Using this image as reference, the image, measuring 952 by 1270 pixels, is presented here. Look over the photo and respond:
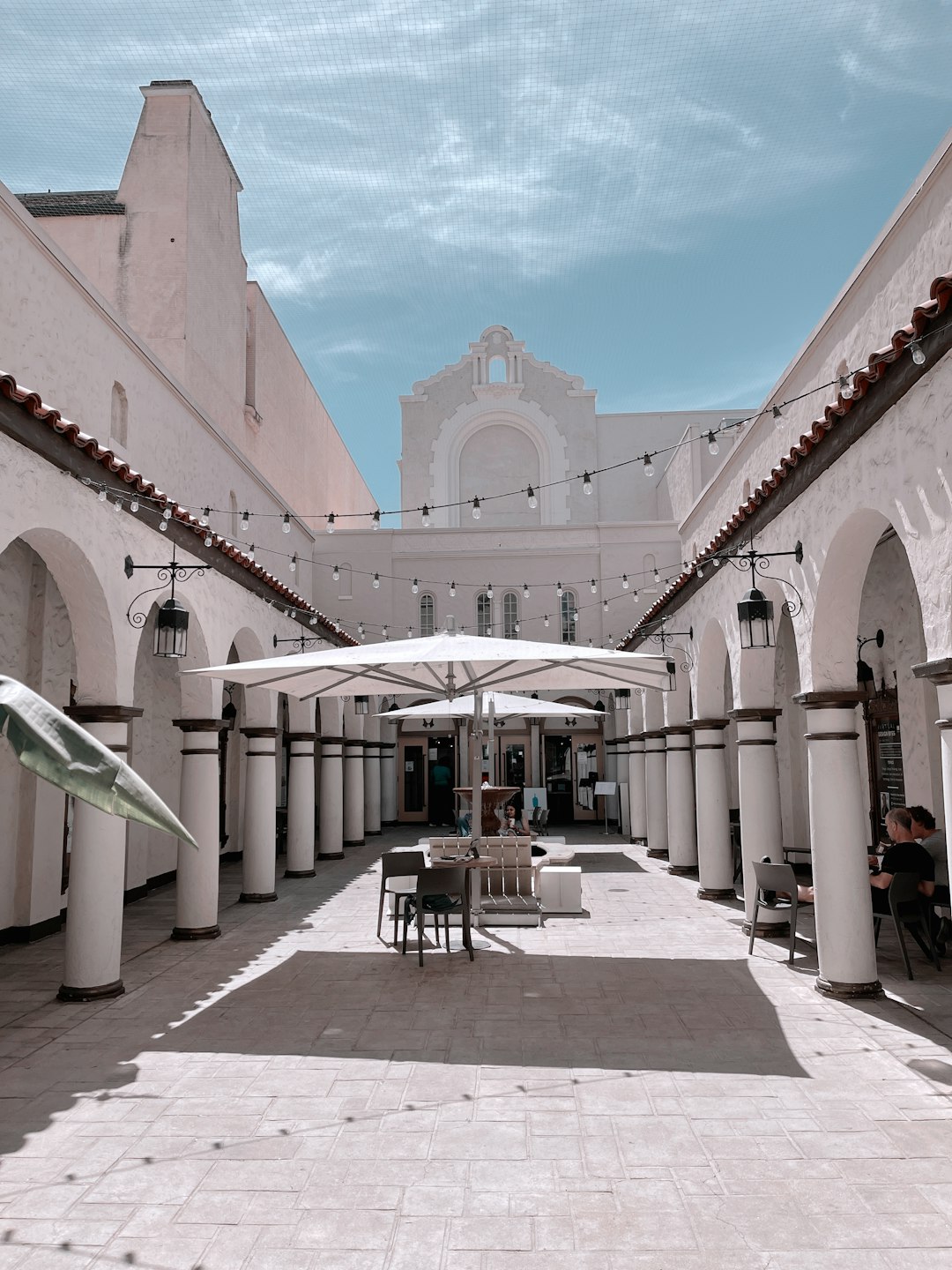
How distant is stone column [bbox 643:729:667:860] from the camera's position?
62.3 feet

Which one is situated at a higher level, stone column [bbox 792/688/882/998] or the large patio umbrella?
→ the large patio umbrella

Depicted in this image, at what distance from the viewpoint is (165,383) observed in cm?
1530

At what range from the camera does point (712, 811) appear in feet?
43.4

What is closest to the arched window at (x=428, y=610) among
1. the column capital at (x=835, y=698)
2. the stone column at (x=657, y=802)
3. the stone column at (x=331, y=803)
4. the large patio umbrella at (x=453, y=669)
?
the stone column at (x=331, y=803)

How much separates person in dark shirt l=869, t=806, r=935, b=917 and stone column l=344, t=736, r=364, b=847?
14.3m

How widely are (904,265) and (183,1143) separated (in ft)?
30.3

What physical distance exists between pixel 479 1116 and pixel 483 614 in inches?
842

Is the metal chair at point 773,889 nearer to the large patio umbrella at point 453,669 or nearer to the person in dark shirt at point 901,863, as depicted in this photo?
the person in dark shirt at point 901,863

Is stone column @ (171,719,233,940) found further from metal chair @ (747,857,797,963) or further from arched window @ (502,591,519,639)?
arched window @ (502,591,519,639)

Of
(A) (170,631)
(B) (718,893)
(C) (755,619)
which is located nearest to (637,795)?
(B) (718,893)

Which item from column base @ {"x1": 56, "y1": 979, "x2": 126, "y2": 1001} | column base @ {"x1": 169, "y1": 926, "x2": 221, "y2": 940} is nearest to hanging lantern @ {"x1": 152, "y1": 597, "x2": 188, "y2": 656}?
column base @ {"x1": 56, "y1": 979, "x2": 126, "y2": 1001}

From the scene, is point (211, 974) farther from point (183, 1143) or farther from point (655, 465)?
point (655, 465)

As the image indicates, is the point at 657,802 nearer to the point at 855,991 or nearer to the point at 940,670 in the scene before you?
the point at 855,991

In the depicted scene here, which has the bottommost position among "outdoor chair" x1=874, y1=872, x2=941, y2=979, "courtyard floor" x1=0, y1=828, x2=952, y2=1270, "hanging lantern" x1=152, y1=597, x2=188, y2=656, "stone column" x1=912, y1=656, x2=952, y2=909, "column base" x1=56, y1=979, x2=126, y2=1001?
"courtyard floor" x1=0, y1=828, x2=952, y2=1270
